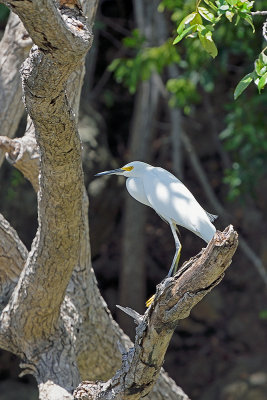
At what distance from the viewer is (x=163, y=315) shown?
7.63 ft

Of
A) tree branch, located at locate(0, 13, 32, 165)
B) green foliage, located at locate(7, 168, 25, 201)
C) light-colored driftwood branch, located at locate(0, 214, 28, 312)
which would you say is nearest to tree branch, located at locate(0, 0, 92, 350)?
light-colored driftwood branch, located at locate(0, 214, 28, 312)

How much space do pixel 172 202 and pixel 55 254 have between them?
53cm

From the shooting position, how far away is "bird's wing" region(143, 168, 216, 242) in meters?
2.60

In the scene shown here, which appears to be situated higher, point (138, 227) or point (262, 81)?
point (138, 227)

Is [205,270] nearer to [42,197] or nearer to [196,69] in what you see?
[42,197]

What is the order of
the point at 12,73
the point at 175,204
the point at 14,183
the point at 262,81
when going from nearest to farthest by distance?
the point at 262,81 → the point at 175,204 → the point at 12,73 → the point at 14,183

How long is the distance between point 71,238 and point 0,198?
2.92 m

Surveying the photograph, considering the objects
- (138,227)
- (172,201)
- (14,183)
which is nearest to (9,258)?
(172,201)

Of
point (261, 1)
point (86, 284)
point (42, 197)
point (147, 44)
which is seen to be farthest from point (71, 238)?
point (147, 44)

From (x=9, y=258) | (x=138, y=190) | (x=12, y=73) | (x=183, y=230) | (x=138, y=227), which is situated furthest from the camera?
(x=183, y=230)

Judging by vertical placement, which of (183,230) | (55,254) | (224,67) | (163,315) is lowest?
(163,315)

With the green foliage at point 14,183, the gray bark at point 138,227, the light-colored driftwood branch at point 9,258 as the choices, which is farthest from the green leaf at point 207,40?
the gray bark at point 138,227

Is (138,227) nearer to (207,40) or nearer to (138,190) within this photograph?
(138,190)

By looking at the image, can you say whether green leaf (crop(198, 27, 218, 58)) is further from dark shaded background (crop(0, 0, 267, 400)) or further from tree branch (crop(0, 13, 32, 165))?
dark shaded background (crop(0, 0, 267, 400))
